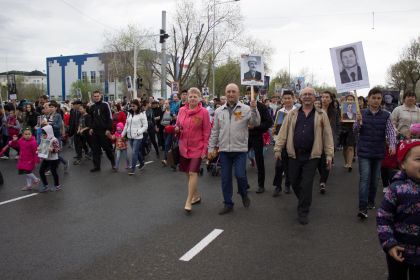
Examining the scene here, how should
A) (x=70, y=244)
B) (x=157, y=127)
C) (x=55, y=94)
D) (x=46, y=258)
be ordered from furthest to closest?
(x=55, y=94)
(x=157, y=127)
(x=70, y=244)
(x=46, y=258)

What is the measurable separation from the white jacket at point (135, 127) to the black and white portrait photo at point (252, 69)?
274cm

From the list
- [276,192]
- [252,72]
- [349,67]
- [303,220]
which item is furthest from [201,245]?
[252,72]

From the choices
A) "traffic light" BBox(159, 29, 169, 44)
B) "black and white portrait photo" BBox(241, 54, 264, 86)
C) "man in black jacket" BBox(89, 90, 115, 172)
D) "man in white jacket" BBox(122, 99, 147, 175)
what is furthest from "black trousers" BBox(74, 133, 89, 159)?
"traffic light" BBox(159, 29, 169, 44)

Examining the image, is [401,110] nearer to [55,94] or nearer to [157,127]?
[157,127]

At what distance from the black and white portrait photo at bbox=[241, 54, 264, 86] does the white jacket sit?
2.74 metres

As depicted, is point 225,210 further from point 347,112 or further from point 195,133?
point 347,112

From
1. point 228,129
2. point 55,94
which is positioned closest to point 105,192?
point 228,129

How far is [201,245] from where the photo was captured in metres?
4.93

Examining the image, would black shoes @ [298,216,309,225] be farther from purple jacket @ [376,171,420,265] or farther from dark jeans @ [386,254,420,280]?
purple jacket @ [376,171,420,265]

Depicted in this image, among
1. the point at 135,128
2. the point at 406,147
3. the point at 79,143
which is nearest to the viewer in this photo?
the point at 406,147

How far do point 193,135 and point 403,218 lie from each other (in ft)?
13.6

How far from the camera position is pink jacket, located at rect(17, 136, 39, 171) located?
809 centimetres

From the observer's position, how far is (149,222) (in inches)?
233

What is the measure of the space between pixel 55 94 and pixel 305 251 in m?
81.1
